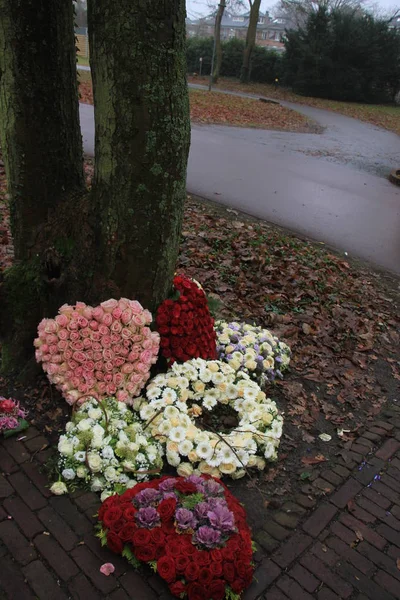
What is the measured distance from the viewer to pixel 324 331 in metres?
5.00

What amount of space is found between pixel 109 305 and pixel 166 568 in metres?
1.60

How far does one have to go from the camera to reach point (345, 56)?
94.4ft

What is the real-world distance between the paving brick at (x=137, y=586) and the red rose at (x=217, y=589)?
270mm

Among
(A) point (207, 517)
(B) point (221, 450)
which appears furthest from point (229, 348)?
(A) point (207, 517)

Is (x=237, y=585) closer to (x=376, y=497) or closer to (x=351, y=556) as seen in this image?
(x=351, y=556)

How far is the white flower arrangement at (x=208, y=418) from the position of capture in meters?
3.05

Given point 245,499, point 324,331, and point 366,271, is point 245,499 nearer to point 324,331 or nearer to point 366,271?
point 324,331

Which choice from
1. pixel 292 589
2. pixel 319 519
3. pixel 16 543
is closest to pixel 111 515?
pixel 16 543

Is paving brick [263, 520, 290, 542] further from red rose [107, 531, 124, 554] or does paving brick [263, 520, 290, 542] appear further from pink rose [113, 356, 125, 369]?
pink rose [113, 356, 125, 369]

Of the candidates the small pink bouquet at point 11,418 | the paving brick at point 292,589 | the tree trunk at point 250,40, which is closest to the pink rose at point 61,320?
the small pink bouquet at point 11,418

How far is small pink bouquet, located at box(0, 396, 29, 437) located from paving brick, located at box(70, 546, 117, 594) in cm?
92

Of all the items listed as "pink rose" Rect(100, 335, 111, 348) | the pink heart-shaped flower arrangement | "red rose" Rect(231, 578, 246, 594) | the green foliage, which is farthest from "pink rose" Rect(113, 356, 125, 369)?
the green foliage

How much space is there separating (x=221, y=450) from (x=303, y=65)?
1206 inches

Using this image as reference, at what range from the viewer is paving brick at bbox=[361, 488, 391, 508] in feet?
10.1
